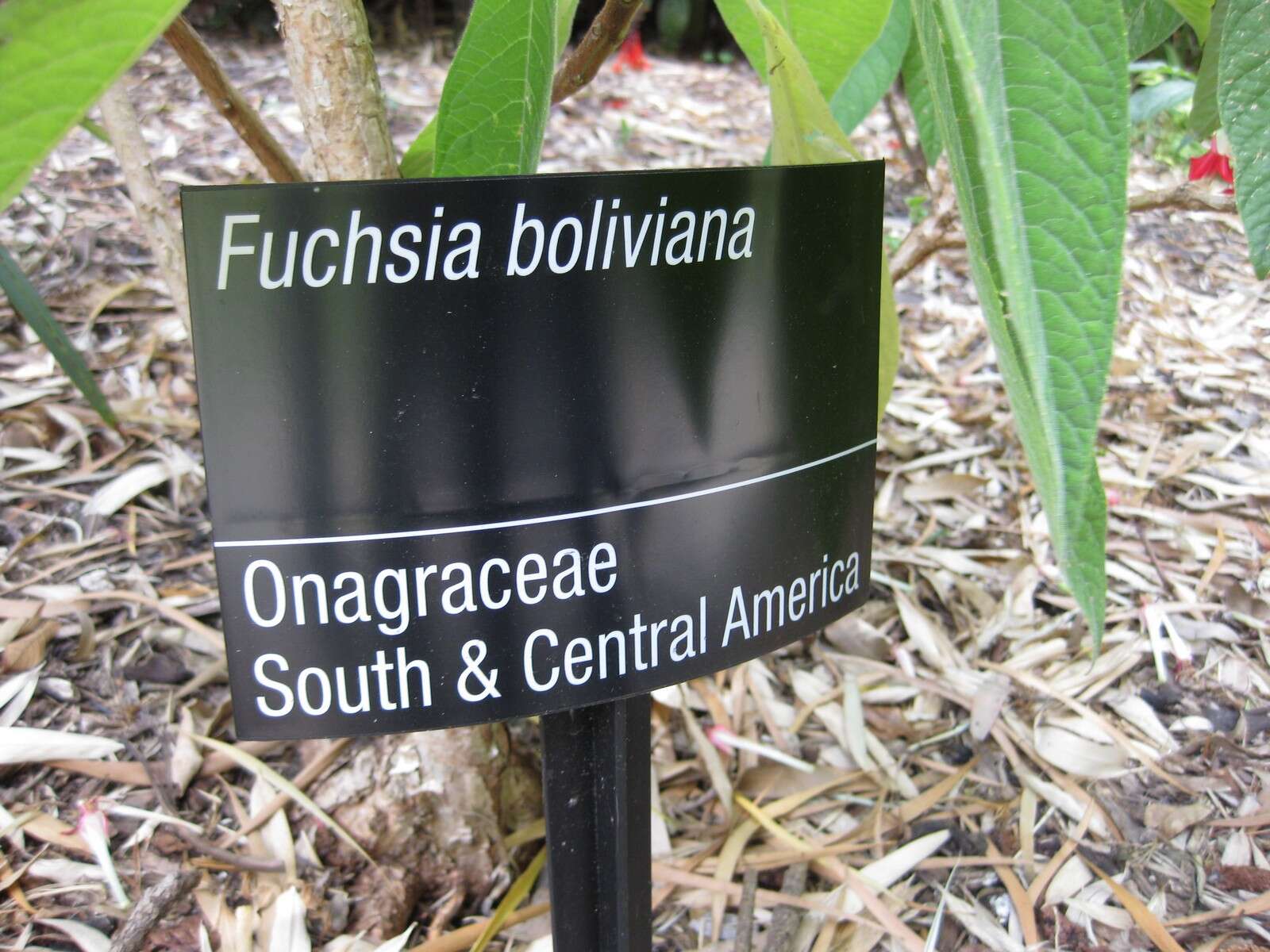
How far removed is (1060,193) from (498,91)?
0.26 meters

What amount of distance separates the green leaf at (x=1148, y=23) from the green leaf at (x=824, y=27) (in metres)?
0.14

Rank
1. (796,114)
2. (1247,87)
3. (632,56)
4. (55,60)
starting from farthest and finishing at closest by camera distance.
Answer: (632,56)
(796,114)
(1247,87)
(55,60)

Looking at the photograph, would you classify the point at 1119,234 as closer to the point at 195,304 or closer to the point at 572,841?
the point at 195,304

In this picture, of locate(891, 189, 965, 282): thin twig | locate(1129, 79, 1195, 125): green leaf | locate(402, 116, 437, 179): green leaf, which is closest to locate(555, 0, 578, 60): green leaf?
locate(402, 116, 437, 179): green leaf

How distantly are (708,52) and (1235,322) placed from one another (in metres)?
1.91

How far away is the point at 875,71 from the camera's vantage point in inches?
29.1

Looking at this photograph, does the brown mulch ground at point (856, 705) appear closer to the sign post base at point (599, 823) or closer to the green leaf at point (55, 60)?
the sign post base at point (599, 823)

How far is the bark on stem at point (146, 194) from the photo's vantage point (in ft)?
2.98

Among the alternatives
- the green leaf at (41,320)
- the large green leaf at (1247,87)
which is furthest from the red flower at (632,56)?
the large green leaf at (1247,87)

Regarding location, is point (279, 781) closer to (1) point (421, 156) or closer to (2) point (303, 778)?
(2) point (303, 778)

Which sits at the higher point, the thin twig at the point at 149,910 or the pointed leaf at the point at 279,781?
the pointed leaf at the point at 279,781

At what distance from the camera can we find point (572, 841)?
2.06 feet

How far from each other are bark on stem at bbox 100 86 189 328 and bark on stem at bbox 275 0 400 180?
0.37m

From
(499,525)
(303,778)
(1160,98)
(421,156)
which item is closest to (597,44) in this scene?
(421,156)
